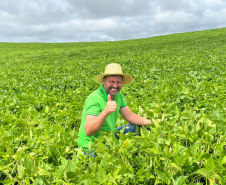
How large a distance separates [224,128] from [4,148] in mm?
2771

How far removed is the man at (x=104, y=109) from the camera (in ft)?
9.58

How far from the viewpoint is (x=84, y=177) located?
165cm

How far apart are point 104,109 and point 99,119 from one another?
0.17 m

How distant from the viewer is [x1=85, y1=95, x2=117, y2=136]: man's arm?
2.72 m

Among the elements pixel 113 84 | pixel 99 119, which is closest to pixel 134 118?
pixel 113 84

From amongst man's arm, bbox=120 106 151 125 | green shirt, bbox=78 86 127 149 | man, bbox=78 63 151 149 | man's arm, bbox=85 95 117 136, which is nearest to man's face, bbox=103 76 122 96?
man, bbox=78 63 151 149

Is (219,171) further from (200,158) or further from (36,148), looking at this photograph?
(36,148)

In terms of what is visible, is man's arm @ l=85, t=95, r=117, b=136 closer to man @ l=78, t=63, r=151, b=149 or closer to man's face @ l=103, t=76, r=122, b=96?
man @ l=78, t=63, r=151, b=149

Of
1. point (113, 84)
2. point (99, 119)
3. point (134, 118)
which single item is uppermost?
point (113, 84)

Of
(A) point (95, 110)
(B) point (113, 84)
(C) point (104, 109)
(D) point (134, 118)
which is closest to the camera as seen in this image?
(C) point (104, 109)

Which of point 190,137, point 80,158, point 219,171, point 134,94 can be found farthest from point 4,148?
point 134,94

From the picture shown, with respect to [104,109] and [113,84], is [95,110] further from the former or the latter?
[113,84]

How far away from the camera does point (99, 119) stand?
284 centimetres

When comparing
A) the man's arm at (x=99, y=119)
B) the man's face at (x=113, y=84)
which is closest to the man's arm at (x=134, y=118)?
the man's face at (x=113, y=84)
